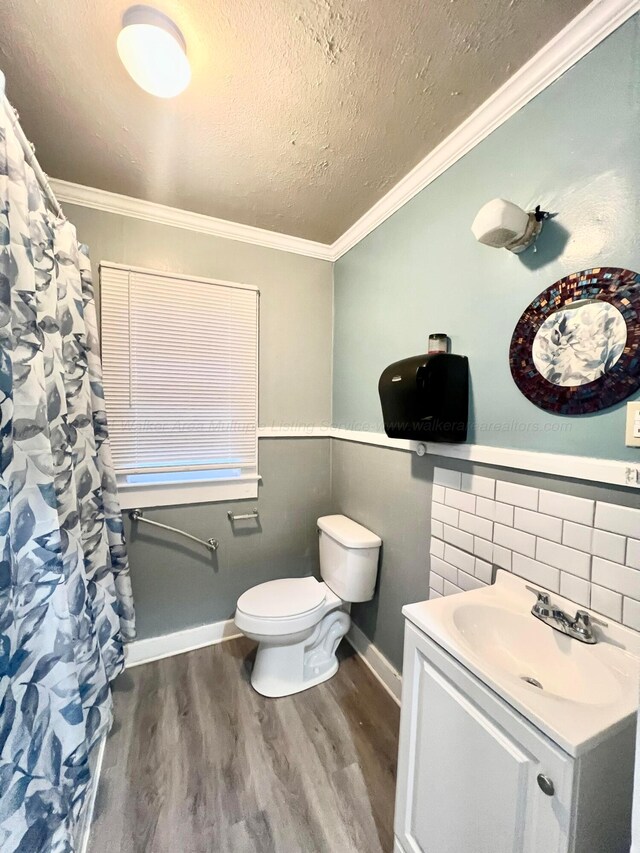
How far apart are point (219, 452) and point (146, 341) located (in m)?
0.72

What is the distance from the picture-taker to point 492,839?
2.35 feet

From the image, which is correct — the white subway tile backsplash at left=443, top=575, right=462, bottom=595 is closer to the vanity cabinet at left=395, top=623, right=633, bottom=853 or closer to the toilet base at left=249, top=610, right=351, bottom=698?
the vanity cabinet at left=395, top=623, right=633, bottom=853

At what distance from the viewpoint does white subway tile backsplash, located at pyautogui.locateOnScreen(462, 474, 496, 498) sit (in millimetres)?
1181

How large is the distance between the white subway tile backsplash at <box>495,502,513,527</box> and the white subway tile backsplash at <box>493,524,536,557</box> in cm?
2

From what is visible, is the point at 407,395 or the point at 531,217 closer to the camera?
the point at 531,217

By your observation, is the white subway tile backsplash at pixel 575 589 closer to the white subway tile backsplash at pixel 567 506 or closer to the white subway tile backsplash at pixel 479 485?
the white subway tile backsplash at pixel 567 506

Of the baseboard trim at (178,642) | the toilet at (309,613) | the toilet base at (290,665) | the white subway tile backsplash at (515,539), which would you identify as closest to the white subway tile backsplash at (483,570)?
the white subway tile backsplash at (515,539)

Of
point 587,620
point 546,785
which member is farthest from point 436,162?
point 546,785

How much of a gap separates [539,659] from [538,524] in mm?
366

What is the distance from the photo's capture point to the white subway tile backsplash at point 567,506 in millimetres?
914

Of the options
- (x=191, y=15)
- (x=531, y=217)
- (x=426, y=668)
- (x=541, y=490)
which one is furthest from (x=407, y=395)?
(x=191, y=15)

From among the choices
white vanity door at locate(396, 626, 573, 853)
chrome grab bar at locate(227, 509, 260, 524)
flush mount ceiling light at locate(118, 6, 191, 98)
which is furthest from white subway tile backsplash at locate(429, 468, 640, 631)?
flush mount ceiling light at locate(118, 6, 191, 98)

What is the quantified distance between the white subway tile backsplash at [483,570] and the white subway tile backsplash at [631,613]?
1.25 feet

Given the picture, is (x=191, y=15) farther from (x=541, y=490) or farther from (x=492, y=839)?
(x=492, y=839)
